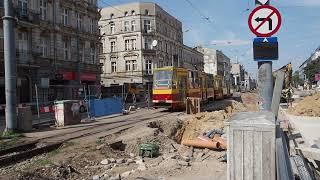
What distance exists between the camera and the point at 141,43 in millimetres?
68000

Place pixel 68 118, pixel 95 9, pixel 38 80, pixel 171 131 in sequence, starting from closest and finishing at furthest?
pixel 171 131 < pixel 68 118 < pixel 38 80 < pixel 95 9

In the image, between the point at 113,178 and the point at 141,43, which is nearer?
the point at 113,178

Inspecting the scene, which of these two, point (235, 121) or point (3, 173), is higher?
point (235, 121)

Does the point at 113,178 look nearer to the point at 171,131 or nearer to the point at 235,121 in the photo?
the point at 235,121

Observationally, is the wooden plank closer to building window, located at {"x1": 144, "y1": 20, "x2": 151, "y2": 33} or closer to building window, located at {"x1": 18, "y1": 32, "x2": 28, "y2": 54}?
building window, located at {"x1": 18, "y1": 32, "x2": 28, "y2": 54}

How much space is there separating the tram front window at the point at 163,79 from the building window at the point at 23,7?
12.9 m

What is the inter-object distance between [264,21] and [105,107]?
2184cm

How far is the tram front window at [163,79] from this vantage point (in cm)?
2736

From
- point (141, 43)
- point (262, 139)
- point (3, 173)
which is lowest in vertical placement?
point (3, 173)

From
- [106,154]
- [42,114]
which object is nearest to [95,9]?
[42,114]

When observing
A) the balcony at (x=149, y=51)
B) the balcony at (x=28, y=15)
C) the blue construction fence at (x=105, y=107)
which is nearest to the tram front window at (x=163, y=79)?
the blue construction fence at (x=105, y=107)

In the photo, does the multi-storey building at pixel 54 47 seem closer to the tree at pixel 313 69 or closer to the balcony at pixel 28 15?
the balcony at pixel 28 15

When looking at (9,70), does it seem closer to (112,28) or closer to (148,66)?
(148,66)

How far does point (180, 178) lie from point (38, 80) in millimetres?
28968
